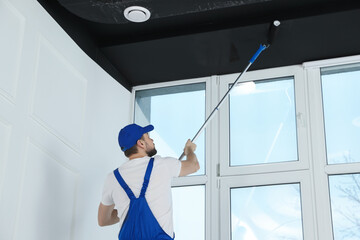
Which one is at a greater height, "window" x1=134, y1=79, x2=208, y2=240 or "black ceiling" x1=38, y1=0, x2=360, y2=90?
"black ceiling" x1=38, y1=0, x2=360, y2=90

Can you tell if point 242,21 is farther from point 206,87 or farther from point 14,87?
point 14,87

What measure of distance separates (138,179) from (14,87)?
30.3 inches

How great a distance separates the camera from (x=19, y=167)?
2822mm

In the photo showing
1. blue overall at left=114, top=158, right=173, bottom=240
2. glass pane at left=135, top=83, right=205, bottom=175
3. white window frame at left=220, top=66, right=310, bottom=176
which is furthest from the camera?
glass pane at left=135, top=83, right=205, bottom=175

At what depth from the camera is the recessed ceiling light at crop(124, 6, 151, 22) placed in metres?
3.09

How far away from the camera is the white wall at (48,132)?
2.79 meters

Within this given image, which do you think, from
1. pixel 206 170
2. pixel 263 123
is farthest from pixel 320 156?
pixel 206 170

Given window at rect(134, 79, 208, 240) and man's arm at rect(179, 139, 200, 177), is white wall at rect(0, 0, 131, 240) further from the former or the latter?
man's arm at rect(179, 139, 200, 177)

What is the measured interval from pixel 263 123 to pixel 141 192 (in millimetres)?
1359

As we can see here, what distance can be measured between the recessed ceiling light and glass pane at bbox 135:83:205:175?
1102 mm

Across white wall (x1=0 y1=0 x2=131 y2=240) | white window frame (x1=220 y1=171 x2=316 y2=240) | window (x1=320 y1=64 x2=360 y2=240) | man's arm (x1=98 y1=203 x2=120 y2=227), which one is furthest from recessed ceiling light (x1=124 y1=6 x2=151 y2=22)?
window (x1=320 y1=64 x2=360 y2=240)

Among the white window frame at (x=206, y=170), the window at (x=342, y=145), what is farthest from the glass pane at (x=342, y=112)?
the white window frame at (x=206, y=170)

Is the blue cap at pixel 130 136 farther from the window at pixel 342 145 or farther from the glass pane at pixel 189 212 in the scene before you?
the window at pixel 342 145

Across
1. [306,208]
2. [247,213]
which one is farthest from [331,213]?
[247,213]
